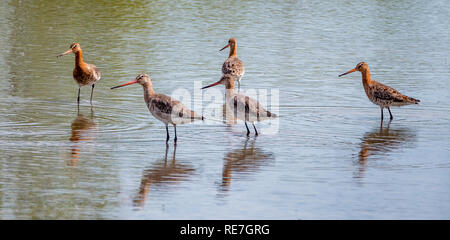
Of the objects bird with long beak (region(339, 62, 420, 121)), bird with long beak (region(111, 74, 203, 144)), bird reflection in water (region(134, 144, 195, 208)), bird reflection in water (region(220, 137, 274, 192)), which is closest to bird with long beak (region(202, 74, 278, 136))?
bird reflection in water (region(220, 137, 274, 192))

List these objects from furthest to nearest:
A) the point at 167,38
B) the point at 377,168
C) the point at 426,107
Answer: the point at 167,38 < the point at 426,107 < the point at 377,168

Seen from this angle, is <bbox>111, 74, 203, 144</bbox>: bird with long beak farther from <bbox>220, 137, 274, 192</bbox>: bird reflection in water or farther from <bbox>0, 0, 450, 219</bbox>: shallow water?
<bbox>220, 137, 274, 192</bbox>: bird reflection in water

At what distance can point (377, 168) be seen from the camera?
10.3 metres

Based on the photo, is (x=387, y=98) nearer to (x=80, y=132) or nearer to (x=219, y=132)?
(x=219, y=132)

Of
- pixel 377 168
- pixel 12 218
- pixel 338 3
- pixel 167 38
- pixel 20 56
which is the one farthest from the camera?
pixel 338 3

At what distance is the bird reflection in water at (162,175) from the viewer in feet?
30.0

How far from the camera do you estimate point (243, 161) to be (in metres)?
10.7

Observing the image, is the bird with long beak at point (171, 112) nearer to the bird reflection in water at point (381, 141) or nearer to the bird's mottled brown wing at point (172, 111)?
the bird's mottled brown wing at point (172, 111)

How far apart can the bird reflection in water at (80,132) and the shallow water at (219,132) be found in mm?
45

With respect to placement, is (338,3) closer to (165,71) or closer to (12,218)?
(165,71)

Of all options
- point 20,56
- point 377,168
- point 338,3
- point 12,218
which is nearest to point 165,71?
point 20,56

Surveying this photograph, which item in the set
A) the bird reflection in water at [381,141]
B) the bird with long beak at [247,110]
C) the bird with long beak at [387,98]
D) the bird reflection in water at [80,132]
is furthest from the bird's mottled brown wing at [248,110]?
the bird with long beak at [387,98]

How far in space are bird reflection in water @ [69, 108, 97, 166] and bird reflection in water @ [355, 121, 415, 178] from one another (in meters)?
3.64
